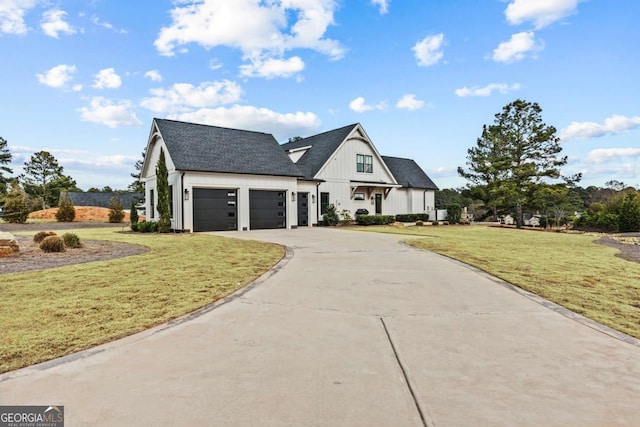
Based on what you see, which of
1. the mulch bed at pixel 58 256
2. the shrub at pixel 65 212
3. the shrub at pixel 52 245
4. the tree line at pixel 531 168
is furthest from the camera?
the shrub at pixel 65 212

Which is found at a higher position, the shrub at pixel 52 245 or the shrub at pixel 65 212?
the shrub at pixel 65 212

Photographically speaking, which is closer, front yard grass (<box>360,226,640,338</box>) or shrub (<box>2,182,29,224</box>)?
front yard grass (<box>360,226,640,338</box>)

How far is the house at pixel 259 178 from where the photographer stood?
19188mm

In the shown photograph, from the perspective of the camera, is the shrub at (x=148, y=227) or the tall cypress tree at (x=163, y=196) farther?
the shrub at (x=148, y=227)

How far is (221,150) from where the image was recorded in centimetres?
2105

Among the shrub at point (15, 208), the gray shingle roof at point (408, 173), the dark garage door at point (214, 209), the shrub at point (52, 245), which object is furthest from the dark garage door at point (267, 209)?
the shrub at point (15, 208)

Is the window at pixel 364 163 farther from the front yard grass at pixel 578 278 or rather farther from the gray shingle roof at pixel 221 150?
the front yard grass at pixel 578 278

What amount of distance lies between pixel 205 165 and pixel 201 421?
18.4 metres

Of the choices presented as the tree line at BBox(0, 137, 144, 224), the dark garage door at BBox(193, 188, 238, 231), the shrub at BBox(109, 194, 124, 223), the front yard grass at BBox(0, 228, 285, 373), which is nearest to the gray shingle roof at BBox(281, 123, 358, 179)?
the dark garage door at BBox(193, 188, 238, 231)

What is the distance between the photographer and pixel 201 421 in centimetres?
220

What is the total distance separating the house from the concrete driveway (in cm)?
1545

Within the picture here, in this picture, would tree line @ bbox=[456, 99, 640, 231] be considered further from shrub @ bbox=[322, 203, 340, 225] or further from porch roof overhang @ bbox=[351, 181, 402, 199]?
shrub @ bbox=[322, 203, 340, 225]

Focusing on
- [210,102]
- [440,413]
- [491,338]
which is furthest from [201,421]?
[210,102]

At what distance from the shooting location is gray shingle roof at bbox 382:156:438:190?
31.4 m
